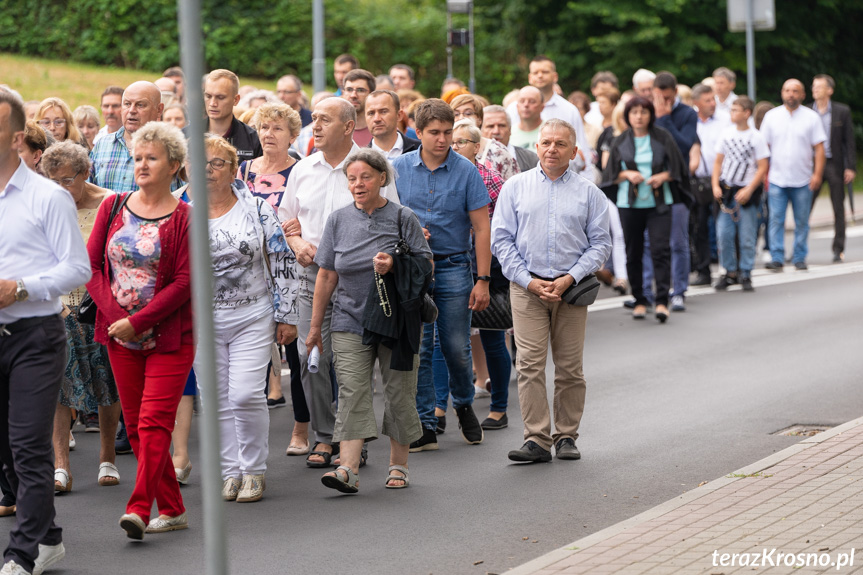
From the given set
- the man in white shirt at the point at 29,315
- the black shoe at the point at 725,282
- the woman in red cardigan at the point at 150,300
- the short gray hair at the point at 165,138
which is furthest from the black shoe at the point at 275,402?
the black shoe at the point at 725,282

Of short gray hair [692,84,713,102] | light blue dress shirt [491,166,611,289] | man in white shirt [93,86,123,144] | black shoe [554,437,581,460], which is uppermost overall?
short gray hair [692,84,713,102]

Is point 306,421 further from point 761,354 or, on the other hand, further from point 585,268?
point 761,354

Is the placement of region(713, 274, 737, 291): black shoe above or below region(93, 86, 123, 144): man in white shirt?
below

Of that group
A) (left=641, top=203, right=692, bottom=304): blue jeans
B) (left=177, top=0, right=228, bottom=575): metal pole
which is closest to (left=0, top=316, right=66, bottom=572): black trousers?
(left=177, top=0, right=228, bottom=575): metal pole

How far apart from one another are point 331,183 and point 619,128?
22.9ft

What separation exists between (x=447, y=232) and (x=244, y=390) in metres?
1.84

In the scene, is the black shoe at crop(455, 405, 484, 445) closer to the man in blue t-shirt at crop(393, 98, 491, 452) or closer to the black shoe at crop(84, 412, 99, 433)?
the man in blue t-shirt at crop(393, 98, 491, 452)

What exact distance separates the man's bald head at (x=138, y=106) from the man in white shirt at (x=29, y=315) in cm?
285

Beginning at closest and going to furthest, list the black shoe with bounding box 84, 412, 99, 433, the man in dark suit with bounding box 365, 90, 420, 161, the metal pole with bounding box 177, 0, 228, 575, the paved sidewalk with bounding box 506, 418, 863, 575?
the metal pole with bounding box 177, 0, 228, 575 < the paved sidewalk with bounding box 506, 418, 863, 575 < the man in dark suit with bounding box 365, 90, 420, 161 < the black shoe with bounding box 84, 412, 99, 433

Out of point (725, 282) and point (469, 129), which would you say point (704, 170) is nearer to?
point (725, 282)

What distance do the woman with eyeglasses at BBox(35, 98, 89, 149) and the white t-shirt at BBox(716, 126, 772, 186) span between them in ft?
28.0

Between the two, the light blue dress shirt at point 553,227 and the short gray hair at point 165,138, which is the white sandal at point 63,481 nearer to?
the short gray hair at point 165,138

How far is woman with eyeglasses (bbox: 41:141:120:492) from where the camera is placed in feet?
25.1

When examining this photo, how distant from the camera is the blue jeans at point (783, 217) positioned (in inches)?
675
